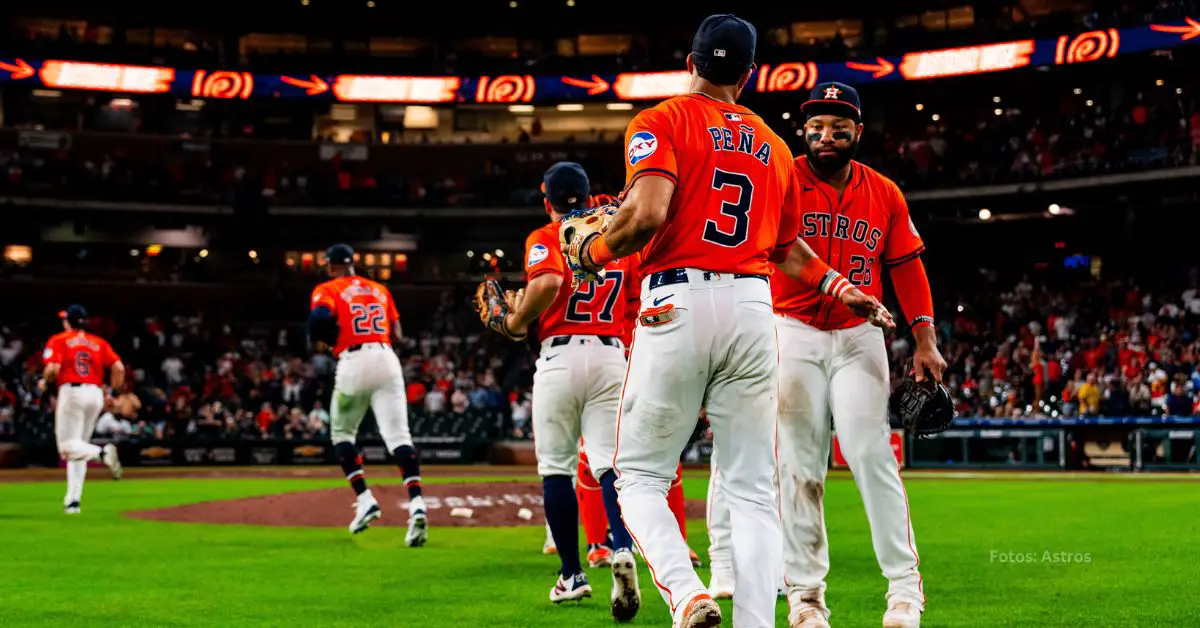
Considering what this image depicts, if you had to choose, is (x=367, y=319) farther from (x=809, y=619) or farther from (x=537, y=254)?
(x=809, y=619)

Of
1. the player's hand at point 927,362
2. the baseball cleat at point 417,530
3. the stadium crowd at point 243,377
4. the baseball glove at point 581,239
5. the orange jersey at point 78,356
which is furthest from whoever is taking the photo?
the stadium crowd at point 243,377

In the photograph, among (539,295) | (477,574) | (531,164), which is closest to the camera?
(539,295)

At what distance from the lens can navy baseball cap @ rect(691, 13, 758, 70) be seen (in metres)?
4.93

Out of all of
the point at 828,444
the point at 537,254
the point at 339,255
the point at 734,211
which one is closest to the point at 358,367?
the point at 339,255

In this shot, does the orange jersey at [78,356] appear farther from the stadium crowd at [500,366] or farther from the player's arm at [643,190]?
the stadium crowd at [500,366]

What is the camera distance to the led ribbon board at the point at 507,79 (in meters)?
37.4

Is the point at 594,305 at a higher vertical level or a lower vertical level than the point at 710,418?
higher

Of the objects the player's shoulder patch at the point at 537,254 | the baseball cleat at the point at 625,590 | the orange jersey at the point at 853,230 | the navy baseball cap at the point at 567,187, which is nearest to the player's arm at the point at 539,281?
the player's shoulder patch at the point at 537,254

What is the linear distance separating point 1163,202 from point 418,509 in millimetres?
30152

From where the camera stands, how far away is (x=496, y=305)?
7305mm

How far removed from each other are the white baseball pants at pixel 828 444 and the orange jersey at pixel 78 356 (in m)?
11.7

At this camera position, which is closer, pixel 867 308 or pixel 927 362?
pixel 867 308

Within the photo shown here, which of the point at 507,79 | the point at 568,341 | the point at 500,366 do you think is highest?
the point at 507,79

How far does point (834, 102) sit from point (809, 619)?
8.06 feet
